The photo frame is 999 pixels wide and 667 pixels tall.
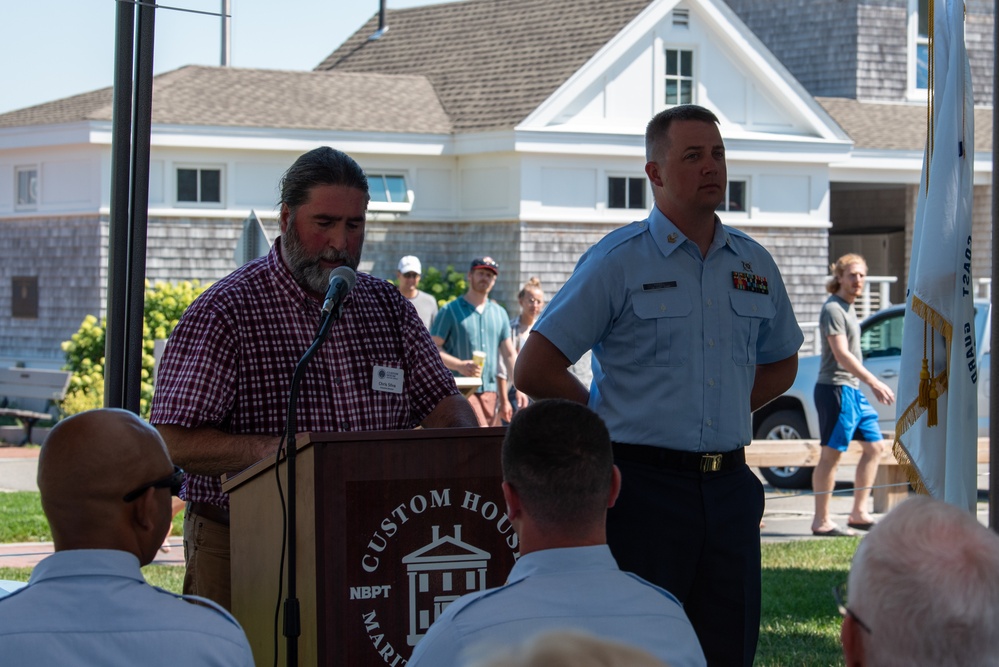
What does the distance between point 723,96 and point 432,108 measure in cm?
557

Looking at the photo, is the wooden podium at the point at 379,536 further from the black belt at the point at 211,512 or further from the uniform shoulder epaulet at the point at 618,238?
the uniform shoulder epaulet at the point at 618,238

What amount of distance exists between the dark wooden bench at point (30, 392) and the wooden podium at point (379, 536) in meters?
15.5

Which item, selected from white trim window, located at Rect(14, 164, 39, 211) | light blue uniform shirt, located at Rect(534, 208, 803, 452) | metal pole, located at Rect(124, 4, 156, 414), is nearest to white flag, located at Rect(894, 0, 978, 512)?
light blue uniform shirt, located at Rect(534, 208, 803, 452)

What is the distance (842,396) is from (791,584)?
2541 millimetres

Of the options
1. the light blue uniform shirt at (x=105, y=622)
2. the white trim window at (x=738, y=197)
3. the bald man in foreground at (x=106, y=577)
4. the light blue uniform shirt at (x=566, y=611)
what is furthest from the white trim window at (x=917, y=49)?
the light blue uniform shirt at (x=105, y=622)

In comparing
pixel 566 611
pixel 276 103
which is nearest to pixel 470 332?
pixel 566 611

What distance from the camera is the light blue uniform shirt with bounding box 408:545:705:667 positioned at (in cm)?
240

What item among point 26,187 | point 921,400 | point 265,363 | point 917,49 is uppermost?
point 917,49

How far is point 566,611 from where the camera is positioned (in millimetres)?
2451

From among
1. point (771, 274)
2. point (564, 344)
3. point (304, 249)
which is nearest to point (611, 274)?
point (564, 344)

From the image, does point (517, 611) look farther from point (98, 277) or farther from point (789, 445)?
point (98, 277)

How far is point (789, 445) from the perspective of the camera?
11156mm

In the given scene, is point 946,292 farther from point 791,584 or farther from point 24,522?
point 24,522

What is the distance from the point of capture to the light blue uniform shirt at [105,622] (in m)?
2.32
